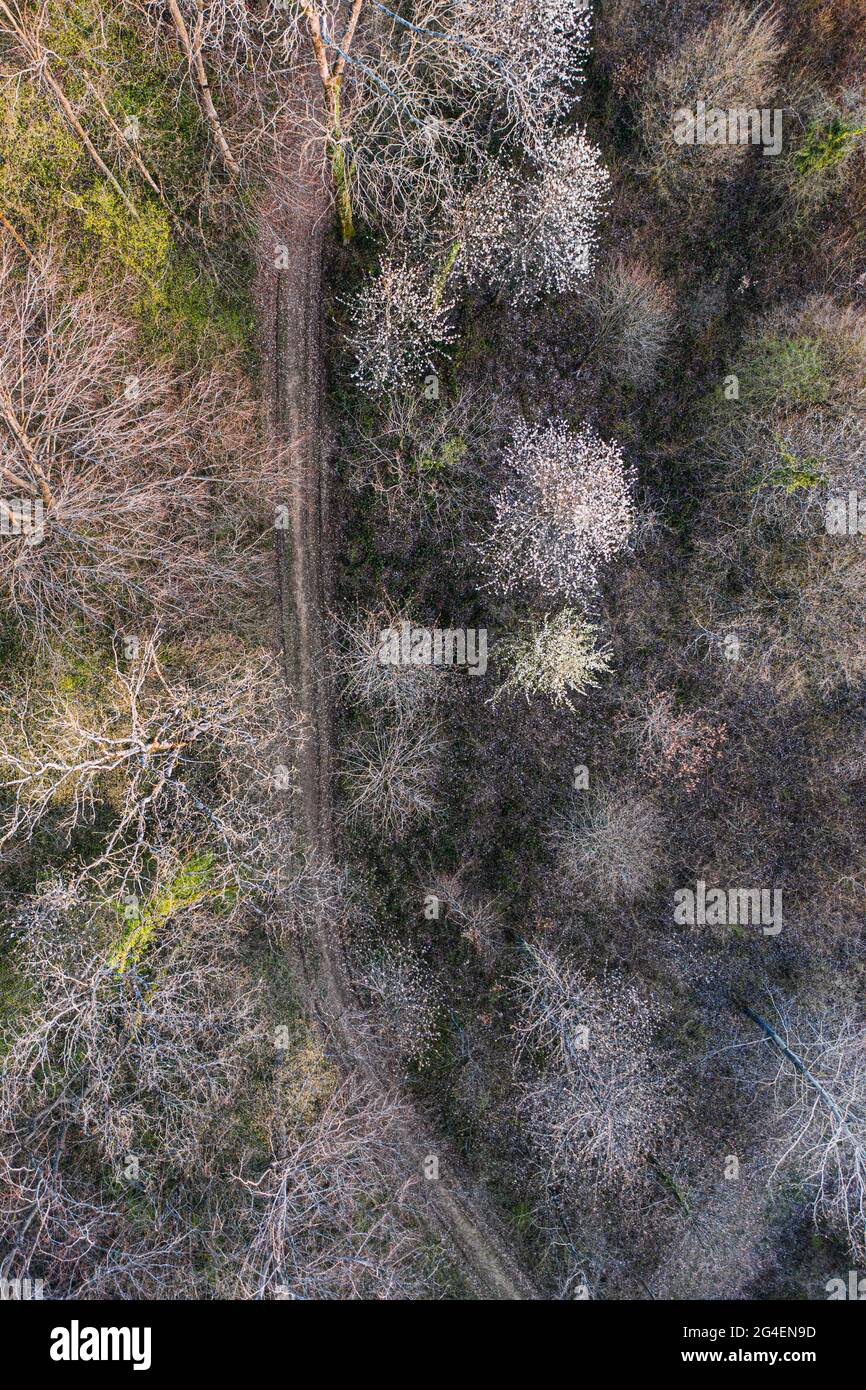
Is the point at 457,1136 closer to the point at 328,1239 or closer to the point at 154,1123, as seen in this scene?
the point at 328,1239

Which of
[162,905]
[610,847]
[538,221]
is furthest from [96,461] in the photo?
[610,847]

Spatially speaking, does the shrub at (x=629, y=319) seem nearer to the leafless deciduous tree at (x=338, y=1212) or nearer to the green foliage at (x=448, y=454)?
the green foliage at (x=448, y=454)

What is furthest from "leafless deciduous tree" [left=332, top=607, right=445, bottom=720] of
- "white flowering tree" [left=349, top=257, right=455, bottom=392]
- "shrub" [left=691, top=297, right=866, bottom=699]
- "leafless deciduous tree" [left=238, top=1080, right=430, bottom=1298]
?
"leafless deciduous tree" [left=238, top=1080, right=430, bottom=1298]

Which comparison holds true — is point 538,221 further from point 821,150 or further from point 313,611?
point 313,611

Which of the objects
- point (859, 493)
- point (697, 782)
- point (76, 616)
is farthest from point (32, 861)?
point (859, 493)

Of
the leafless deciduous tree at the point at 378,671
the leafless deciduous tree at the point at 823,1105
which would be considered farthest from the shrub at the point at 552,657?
the leafless deciduous tree at the point at 823,1105

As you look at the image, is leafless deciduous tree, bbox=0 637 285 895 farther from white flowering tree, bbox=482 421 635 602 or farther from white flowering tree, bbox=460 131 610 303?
white flowering tree, bbox=460 131 610 303
